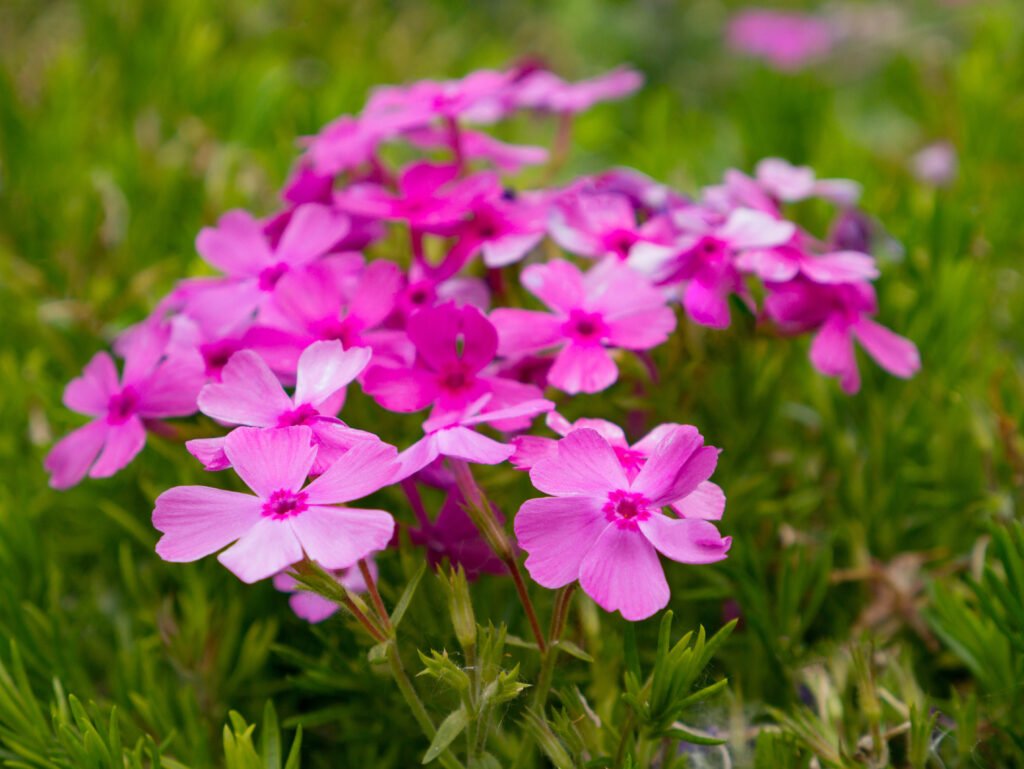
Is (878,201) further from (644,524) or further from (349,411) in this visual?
(644,524)

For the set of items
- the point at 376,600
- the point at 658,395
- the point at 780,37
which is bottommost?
the point at 780,37

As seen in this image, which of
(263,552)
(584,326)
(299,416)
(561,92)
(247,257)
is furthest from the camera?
(561,92)

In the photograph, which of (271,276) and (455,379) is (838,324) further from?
(271,276)

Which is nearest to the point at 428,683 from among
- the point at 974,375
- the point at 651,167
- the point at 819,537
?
the point at 819,537

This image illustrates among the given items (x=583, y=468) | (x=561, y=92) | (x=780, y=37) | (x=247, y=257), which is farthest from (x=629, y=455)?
(x=780, y=37)

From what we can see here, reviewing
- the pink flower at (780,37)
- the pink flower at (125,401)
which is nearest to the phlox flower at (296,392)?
the pink flower at (125,401)

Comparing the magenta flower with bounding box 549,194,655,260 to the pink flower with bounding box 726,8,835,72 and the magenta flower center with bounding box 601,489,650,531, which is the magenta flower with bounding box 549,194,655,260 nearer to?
the magenta flower center with bounding box 601,489,650,531
